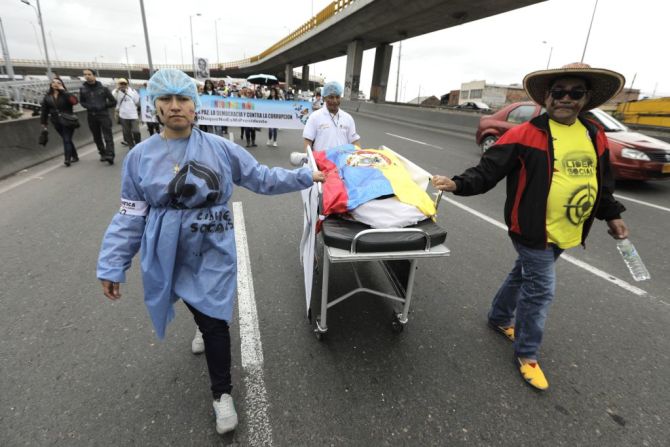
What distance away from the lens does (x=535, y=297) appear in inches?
96.7


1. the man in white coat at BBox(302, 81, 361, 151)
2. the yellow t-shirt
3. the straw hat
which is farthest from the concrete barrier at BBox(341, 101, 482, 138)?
the yellow t-shirt

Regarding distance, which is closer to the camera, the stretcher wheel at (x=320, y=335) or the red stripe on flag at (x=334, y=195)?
the red stripe on flag at (x=334, y=195)

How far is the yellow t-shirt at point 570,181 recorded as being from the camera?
7.40 ft

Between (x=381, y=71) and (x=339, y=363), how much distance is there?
3701 centimetres

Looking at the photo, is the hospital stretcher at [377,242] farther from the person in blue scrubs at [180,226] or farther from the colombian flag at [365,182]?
the person in blue scrubs at [180,226]

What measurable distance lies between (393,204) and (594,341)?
6.86 ft

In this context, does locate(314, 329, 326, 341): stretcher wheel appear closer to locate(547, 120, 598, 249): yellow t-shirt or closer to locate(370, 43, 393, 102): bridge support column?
locate(547, 120, 598, 249): yellow t-shirt

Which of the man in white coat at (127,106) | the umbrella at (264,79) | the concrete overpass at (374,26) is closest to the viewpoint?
the man in white coat at (127,106)

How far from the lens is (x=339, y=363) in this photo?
258cm

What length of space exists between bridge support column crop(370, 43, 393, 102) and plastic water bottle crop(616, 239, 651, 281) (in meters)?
35.0

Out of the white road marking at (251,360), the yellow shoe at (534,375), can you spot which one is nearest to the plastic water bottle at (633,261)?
the yellow shoe at (534,375)

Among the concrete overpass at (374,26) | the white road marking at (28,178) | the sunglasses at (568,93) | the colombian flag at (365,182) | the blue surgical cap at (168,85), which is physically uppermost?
the concrete overpass at (374,26)

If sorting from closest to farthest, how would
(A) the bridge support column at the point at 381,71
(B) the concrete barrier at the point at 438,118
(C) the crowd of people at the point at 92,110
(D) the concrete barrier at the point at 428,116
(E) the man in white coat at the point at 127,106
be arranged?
(C) the crowd of people at the point at 92,110 → (E) the man in white coat at the point at 127,106 → (B) the concrete barrier at the point at 438,118 → (D) the concrete barrier at the point at 428,116 → (A) the bridge support column at the point at 381,71

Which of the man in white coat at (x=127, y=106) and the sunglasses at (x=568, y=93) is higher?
the sunglasses at (x=568, y=93)
